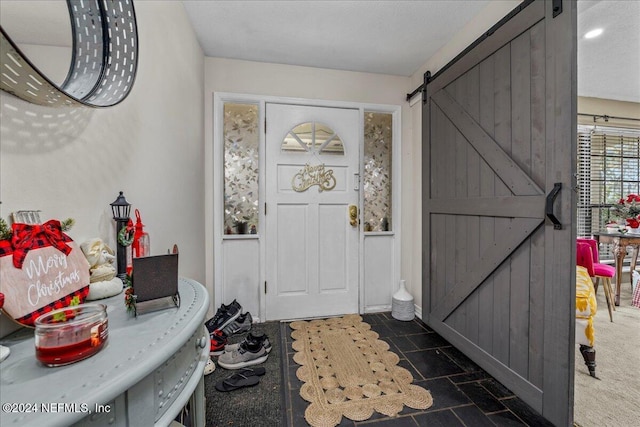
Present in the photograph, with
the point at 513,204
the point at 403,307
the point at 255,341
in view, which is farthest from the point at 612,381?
the point at 255,341

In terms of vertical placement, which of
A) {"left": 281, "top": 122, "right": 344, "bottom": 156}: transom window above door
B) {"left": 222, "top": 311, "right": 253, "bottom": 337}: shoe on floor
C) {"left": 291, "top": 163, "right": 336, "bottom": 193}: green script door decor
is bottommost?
{"left": 222, "top": 311, "right": 253, "bottom": 337}: shoe on floor

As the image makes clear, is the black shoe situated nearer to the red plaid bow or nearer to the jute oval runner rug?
the jute oval runner rug

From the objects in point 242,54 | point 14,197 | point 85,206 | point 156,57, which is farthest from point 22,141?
point 242,54

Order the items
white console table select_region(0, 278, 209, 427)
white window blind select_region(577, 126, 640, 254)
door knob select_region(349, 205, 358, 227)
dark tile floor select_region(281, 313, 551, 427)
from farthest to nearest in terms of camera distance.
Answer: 1. white window blind select_region(577, 126, 640, 254)
2. door knob select_region(349, 205, 358, 227)
3. dark tile floor select_region(281, 313, 551, 427)
4. white console table select_region(0, 278, 209, 427)

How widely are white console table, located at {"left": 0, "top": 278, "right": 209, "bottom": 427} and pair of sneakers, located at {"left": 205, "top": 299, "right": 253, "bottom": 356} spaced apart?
159cm

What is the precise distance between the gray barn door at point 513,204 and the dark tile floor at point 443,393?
8cm

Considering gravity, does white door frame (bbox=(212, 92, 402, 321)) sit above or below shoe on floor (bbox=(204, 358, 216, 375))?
above

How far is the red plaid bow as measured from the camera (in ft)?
1.93

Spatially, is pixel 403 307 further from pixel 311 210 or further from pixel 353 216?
pixel 311 210

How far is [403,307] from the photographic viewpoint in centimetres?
270

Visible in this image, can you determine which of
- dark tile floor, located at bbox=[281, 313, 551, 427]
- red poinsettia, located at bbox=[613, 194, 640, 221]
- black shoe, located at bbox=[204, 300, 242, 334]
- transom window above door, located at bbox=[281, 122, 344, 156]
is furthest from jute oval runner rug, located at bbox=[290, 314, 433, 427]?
red poinsettia, located at bbox=[613, 194, 640, 221]

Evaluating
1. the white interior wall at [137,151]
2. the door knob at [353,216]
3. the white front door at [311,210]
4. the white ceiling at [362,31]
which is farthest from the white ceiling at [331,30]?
the door knob at [353,216]

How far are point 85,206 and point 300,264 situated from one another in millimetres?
1975

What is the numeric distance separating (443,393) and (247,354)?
130cm
